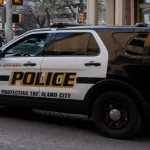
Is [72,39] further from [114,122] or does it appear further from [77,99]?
[114,122]

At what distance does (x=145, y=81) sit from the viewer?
19.5ft

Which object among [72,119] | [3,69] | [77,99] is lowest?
[72,119]

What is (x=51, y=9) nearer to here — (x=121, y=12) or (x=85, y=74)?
(x=121, y=12)

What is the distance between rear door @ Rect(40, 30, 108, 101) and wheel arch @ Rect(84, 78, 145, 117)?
84mm

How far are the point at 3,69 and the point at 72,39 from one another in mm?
1421

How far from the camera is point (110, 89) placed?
629 centimetres

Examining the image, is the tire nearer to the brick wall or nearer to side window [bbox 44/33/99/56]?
side window [bbox 44/33/99/56]

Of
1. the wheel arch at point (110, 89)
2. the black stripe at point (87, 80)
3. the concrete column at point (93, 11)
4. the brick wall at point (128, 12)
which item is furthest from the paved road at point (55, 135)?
the concrete column at point (93, 11)

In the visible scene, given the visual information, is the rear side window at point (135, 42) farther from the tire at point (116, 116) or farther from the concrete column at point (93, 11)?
the concrete column at point (93, 11)

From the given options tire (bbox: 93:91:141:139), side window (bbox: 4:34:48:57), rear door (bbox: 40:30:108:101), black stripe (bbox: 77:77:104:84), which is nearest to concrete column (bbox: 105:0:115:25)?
side window (bbox: 4:34:48:57)

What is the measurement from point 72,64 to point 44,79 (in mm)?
612

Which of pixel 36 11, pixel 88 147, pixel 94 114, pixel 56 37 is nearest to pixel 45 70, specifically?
pixel 56 37

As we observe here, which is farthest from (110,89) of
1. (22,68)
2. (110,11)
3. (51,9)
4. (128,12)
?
(51,9)

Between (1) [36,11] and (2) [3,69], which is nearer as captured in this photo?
(2) [3,69]
